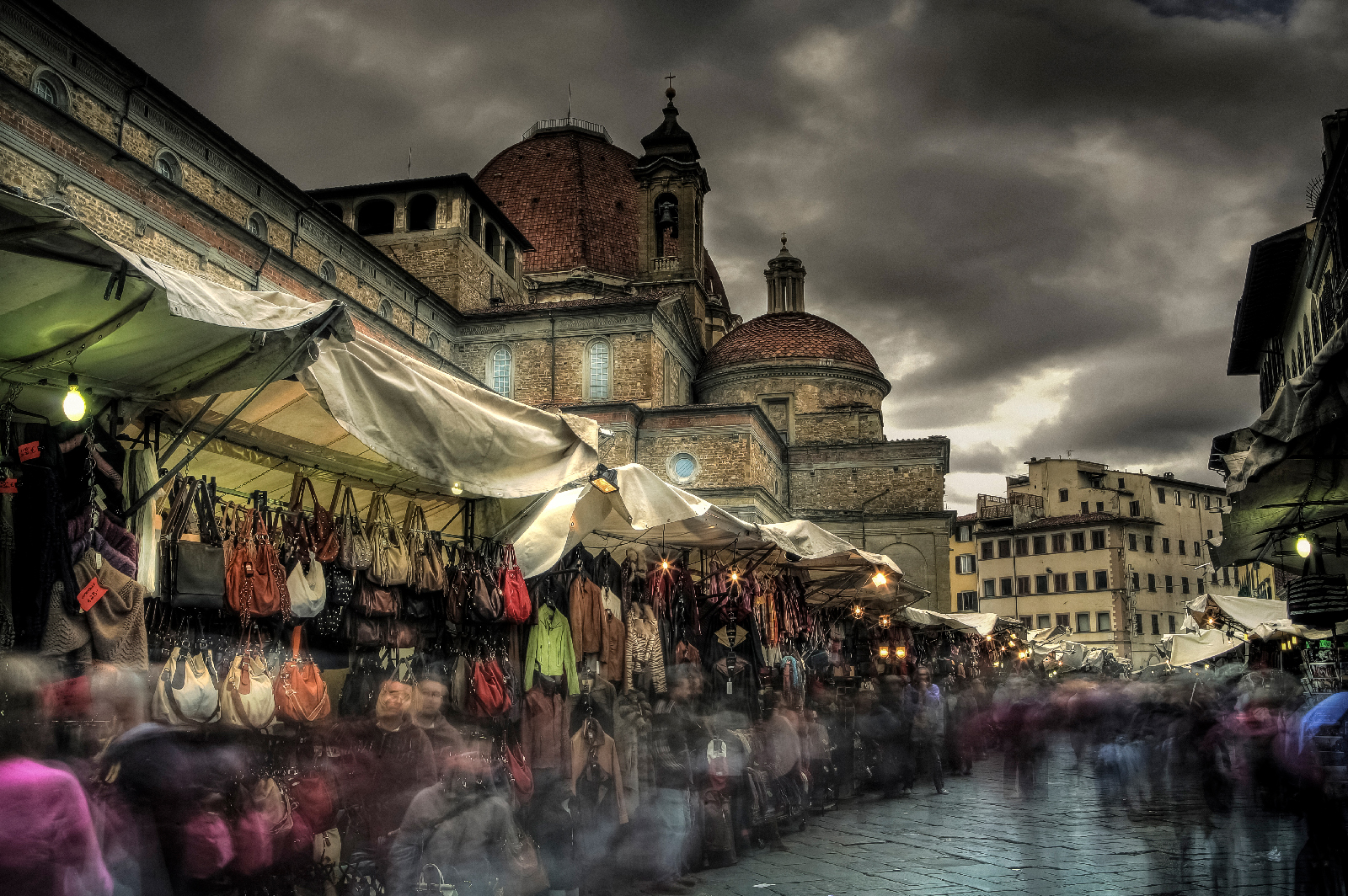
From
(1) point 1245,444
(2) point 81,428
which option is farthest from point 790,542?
(2) point 81,428

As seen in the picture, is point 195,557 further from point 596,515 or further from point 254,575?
point 596,515

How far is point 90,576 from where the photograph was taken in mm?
3812

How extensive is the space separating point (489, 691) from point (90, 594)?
233 centimetres

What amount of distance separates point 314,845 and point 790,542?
15.7 feet

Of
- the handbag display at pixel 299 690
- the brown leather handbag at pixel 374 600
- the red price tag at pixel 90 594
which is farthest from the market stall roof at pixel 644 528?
the red price tag at pixel 90 594

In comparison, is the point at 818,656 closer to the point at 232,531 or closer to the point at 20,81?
the point at 232,531

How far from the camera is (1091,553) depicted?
55.5m

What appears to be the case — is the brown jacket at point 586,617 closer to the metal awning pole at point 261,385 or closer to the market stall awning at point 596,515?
the market stall awning at point 596,515

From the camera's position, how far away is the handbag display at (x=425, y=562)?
5632mm

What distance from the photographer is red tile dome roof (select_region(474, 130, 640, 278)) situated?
39406 millimetres

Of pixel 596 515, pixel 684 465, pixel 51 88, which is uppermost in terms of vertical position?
pixel 51 88

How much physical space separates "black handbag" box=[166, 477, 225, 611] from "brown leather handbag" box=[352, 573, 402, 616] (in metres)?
0.85

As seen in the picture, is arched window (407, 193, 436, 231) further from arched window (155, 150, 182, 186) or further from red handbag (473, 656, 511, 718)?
red handbag (473, 656, 511, 718)

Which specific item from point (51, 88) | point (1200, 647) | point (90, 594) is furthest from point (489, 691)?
point (51, 88)
